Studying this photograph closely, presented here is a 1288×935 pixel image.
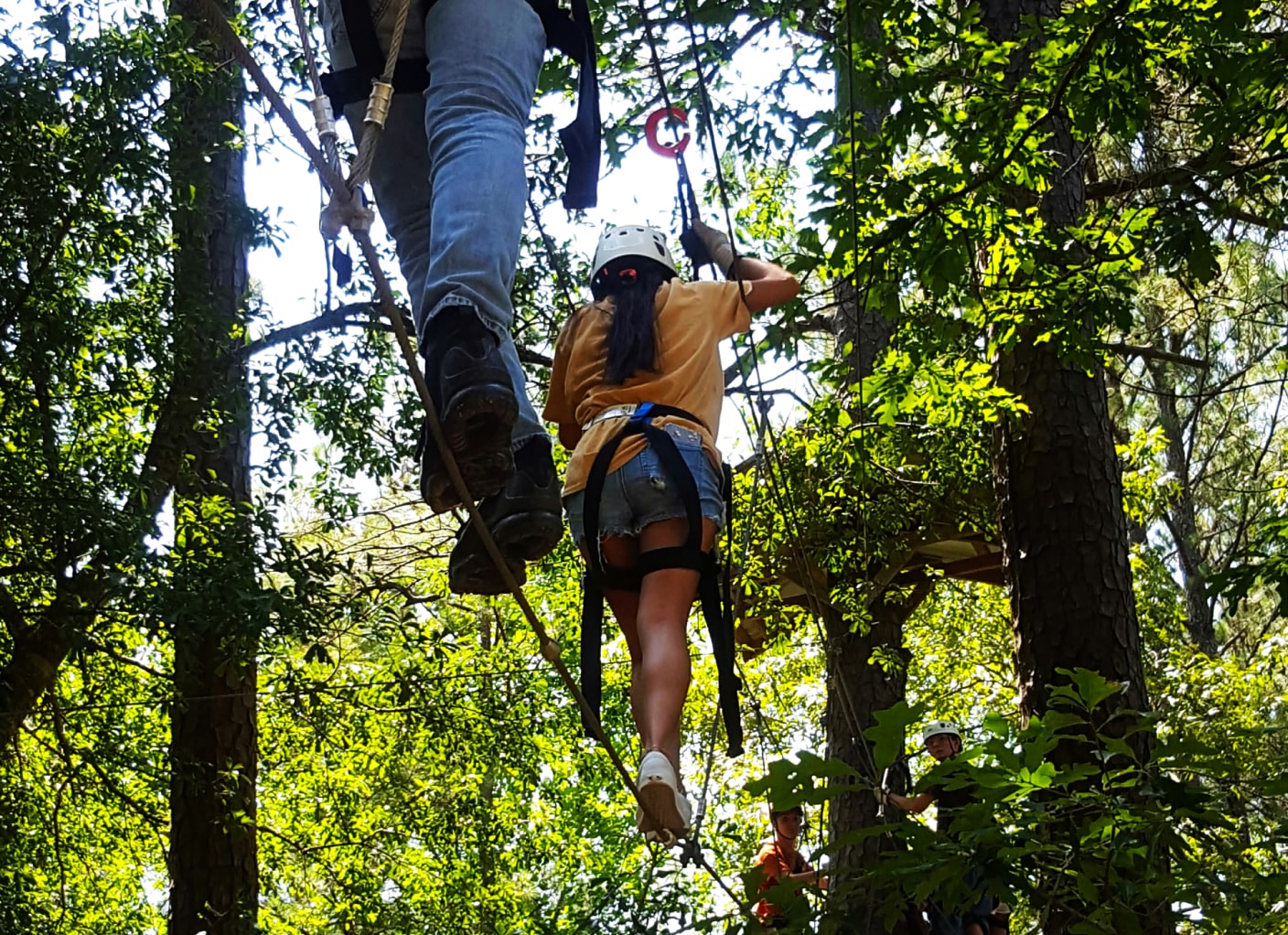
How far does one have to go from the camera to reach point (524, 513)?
258 centimetres

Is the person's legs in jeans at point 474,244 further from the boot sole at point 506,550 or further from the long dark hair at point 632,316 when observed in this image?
the long dark hair at point 632,316

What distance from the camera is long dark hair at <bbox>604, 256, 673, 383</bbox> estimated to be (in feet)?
10.4

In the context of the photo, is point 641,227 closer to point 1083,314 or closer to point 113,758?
point 1083,314

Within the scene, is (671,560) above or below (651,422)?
below

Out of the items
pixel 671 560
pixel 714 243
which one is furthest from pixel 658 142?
pixel 671 560

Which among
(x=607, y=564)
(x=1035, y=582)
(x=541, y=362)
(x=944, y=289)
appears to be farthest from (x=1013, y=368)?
(x=607, y=564)

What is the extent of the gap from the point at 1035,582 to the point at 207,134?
3.92 m

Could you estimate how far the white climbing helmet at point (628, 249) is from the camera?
11.0 feet

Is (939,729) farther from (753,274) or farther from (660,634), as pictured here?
(660,634)

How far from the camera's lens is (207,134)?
5.85 m

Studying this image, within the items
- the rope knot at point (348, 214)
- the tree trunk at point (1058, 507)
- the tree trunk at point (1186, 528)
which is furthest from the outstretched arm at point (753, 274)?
the tree trunk at point (1186, 528)

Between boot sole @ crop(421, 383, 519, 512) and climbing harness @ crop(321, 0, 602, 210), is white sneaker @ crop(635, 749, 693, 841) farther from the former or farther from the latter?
climbing harness @ crop(321, 0, 602, 210)

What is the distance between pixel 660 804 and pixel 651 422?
85 cm

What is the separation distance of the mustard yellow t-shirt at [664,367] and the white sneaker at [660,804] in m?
0.70
